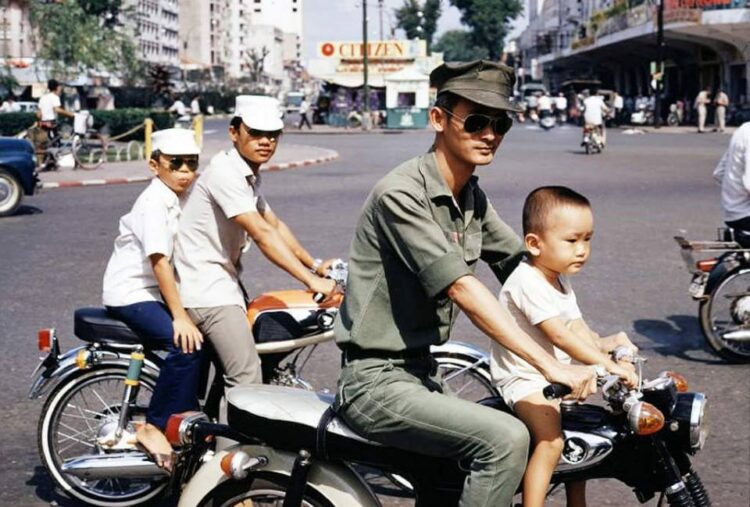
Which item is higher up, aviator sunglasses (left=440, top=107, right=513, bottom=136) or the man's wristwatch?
aviator sunglasses (left=440, top=107, right=513, bottom=136)

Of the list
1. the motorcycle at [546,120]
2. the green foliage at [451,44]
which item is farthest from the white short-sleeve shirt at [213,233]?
the green foliage at [451,44]

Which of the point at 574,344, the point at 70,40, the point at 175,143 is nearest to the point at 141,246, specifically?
the point at 175,143

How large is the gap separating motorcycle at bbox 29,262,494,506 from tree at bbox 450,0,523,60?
10080 centimetres

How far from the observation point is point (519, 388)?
10.5 feet

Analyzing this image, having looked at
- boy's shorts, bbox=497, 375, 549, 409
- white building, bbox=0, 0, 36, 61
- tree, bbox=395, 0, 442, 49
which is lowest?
boy's shorts, bbox=497, 375, 549, 409

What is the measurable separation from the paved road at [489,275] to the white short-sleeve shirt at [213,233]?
1.16 m

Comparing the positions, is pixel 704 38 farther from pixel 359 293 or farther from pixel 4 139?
pixel 359 293

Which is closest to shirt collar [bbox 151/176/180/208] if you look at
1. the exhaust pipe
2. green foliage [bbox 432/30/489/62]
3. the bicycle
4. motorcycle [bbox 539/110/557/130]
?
the exhaust pipe

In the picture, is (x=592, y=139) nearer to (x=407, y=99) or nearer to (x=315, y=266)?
(x=315, y=266)

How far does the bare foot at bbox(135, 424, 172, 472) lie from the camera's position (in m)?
4.19

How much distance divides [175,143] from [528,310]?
1993 mm

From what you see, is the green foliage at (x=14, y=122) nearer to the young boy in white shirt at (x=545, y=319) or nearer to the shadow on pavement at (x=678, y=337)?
the shadow on pavement at (x=678, y=337)

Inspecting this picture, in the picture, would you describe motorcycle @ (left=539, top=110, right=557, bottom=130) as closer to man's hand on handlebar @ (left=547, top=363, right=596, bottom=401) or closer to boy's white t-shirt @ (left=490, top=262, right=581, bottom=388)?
boy's white t-shirt @ (left=490, top=262, right=581, bottom=388)

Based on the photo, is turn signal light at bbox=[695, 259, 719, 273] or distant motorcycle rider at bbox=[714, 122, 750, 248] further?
turn signal light at bbox=[695, 259, 719, 273]
